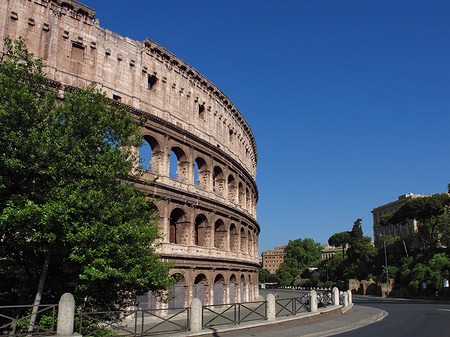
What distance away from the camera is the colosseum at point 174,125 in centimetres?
2545

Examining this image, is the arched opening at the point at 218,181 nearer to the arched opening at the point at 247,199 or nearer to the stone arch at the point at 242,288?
the arched opening at the point at 247,199

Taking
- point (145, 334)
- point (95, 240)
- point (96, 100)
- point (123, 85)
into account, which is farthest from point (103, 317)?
point (123, 85)

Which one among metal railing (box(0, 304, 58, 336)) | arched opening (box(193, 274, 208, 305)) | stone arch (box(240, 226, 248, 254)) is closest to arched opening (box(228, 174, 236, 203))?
stone arch (box(240, 226, 248, 254))

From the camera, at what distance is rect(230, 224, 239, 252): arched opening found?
127ft

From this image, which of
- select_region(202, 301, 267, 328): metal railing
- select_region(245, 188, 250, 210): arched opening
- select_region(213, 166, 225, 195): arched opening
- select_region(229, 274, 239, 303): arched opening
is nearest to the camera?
select_region(202, 301, 267, 328): metal railing

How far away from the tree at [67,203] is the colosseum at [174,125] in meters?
7.36

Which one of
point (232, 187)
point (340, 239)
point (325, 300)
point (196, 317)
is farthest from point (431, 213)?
point (196, 317)

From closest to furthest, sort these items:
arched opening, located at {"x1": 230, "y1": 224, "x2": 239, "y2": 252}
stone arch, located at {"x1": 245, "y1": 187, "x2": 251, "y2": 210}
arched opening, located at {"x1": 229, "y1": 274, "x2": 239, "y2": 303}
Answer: arched opening, located at {"x1": 229, "y1": 274, "x2": 239, "y2": 303} < arched opening, located at {"x1": 230, "y1": 224, "x2": 239, "y2": 252} < stone arch, located at {"x1": 245, "y1": 187, "x2": 251, "y2": 210}

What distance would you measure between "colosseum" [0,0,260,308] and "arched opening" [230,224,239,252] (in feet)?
0.31

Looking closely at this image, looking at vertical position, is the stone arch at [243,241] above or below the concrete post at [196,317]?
above

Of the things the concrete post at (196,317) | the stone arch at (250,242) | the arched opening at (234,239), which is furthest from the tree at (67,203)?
the stone arch at (250,242)

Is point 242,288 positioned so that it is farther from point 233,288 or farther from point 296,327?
point 296,327

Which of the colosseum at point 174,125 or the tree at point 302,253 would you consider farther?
the tree at point 302,253

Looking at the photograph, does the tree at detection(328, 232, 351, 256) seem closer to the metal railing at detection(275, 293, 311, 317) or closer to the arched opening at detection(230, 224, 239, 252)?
the arched opening at detection(230, 224, 239, 252)
